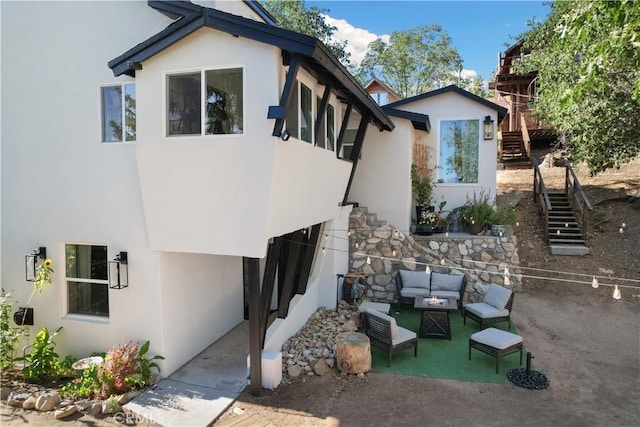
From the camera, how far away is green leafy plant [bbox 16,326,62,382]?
6.91m

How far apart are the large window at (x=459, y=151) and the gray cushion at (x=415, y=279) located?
4.14 metres

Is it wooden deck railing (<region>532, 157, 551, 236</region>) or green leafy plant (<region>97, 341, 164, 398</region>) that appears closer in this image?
green leafy plant (<region>97, 341, 164, 398</region>)

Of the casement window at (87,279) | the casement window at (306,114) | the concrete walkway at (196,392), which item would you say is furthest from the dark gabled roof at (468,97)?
the casement window at (87,279)

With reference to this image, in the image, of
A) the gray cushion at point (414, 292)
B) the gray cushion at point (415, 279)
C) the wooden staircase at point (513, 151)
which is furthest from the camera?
the wooden staircase at point (513, 151)

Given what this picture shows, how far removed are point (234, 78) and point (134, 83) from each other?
227 centimetres

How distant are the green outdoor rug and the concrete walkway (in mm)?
2654

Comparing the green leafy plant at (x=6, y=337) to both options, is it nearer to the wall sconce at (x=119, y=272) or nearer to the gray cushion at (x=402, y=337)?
the wall sconce at (x=119, y=272)

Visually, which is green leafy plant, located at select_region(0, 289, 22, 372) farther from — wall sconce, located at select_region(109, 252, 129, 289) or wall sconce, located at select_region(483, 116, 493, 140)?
wall sconce, located at select_region(483, 116, 493, 140)

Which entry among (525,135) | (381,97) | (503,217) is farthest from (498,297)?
(381,97)

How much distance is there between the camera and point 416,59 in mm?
29438

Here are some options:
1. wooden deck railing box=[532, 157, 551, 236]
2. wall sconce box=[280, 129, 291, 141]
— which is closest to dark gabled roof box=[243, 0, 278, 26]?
wall sconce box=[280, 129, 291, 141]

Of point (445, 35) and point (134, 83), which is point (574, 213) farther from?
point (445, 35)

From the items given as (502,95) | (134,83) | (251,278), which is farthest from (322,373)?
(502,95)

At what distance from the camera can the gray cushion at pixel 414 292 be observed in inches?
410
